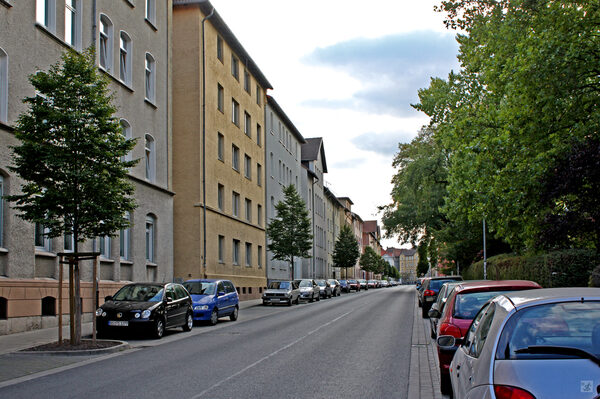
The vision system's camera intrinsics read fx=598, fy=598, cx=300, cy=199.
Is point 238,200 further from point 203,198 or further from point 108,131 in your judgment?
point 108,131

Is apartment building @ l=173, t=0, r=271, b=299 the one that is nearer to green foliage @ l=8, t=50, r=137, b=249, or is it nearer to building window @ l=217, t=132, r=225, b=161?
building window @ l=217, t=132, r=225, b=161

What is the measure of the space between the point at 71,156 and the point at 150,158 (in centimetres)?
1429

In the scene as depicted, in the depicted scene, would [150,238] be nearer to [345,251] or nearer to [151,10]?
[151,10]

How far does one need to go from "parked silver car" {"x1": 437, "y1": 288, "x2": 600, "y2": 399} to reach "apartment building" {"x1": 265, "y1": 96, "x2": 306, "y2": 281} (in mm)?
41399

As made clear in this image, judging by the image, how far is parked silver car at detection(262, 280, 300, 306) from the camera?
110 feet

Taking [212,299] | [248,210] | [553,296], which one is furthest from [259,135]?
[553,296]

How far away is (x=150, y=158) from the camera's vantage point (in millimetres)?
27578

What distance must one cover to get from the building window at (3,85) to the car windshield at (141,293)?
235 inches

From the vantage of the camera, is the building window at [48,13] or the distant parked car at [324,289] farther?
the distant parked car at [324,289]

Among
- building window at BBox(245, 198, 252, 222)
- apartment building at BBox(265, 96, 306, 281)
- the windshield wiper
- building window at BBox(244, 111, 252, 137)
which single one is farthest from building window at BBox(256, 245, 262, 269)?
the windshield wiper

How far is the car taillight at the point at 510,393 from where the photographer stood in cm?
329

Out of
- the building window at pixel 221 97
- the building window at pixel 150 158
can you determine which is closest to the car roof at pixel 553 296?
the building window at pixel 150 158

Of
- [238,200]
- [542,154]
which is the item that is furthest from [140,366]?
[238,200]

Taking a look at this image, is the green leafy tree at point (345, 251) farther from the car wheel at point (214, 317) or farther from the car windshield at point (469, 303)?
the car windshield at point (469, 303)
